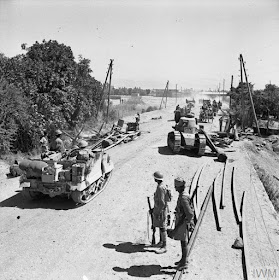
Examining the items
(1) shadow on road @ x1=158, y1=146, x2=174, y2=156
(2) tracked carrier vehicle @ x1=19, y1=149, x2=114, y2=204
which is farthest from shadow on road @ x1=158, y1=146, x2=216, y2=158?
(2) tracked carrier vehicle @ x1=19, y1=149, x2=114, y2=204

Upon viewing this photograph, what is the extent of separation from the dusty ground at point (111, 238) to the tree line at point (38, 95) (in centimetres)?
526

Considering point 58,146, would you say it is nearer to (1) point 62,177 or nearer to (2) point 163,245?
(1) point 62,177

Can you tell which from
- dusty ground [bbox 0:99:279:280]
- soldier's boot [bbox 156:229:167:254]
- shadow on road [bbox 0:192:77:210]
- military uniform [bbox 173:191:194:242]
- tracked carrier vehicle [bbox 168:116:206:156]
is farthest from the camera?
tracked carrier vehicle [bbox 168:116:206:156]

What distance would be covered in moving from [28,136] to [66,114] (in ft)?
12.1

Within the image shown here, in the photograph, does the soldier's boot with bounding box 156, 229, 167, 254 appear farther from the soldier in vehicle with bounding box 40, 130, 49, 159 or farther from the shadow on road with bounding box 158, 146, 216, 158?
the shadow on road with bounding box 158, 146, 216, 158

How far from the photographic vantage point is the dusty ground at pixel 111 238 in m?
7.92

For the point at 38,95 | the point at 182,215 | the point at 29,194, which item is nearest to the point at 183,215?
the point at 182,215

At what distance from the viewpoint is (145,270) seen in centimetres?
790

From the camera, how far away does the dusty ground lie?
26.0ft

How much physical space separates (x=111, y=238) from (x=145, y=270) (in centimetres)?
189

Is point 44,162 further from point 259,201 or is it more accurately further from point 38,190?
point 259,201

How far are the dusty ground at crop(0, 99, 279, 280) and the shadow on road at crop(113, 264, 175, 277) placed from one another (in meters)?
0.02

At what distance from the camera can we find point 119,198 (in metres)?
12.9


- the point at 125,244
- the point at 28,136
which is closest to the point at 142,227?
the point at 125,244
